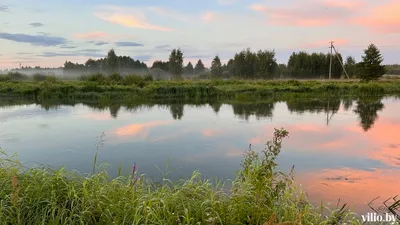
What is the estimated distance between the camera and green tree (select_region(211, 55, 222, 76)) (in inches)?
1369

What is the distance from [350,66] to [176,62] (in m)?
20.1

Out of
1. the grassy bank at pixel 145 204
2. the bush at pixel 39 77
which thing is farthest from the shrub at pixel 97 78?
the grassy bank at pixel 145 204

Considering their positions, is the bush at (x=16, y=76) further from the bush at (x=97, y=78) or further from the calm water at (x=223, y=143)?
the calm water at (x=223, y=143)

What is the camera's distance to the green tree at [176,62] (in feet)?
100.0

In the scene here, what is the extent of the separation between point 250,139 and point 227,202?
4.24 m

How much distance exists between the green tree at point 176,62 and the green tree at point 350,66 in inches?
738

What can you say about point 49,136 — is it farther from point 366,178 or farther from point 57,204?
point 366,178

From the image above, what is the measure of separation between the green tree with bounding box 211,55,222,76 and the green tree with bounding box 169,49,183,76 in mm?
5288

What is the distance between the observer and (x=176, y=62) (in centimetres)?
3075

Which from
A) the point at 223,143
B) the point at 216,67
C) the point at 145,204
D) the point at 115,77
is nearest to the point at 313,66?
the point at 216,67

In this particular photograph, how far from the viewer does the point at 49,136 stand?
23.0ft

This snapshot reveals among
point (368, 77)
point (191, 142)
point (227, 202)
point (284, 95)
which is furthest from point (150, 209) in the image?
point (368, 77)

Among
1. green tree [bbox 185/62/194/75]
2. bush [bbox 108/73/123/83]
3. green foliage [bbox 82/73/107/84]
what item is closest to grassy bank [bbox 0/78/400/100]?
green foliage [bbox 82/73/107/84]

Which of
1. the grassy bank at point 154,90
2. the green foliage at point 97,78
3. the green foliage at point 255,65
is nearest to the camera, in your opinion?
the grassy bank at point 154,90
